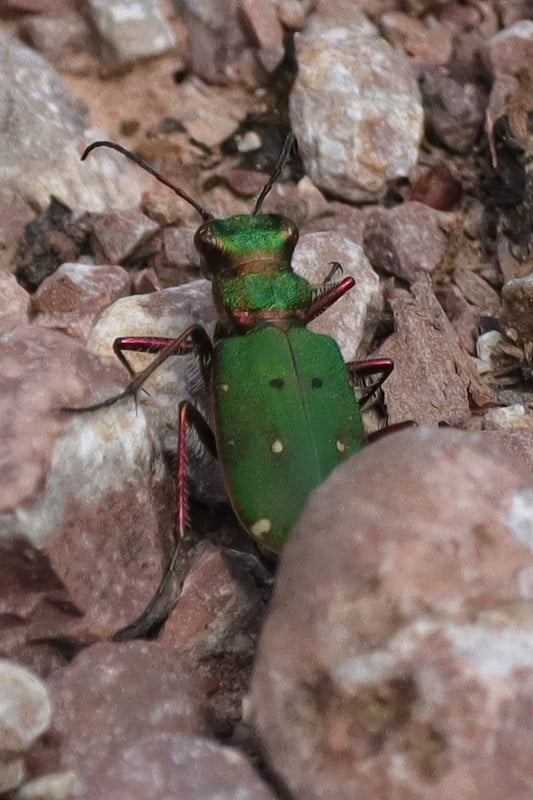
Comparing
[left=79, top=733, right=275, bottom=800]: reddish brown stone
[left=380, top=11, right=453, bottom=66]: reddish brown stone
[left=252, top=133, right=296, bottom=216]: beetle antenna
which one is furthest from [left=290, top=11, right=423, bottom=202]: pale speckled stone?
[left=79, top=733, right=275, bottom=800]: reddish brown stone

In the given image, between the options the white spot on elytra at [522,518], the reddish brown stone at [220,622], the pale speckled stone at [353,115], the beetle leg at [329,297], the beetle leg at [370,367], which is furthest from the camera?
the pale speckled stone at [353,115]

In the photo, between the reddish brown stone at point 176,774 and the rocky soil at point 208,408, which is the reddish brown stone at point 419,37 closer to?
the rocky soil at point 208,408

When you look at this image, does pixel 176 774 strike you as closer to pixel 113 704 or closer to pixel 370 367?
pixel 113 704

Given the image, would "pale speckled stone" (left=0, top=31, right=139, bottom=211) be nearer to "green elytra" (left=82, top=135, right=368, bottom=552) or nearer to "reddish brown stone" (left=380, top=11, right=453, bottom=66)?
"green elytra" (left=82, top=135, right=368, bottom=552)

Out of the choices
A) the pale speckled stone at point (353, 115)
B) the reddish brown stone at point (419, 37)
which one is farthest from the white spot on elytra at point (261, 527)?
the reddish brown stone at point (419, 37)

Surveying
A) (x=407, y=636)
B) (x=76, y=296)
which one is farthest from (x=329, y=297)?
(x=407, y=636)

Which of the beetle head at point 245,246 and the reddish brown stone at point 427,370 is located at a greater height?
the beetle head at point 245,246

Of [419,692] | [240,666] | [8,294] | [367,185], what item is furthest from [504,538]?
[367,185]
